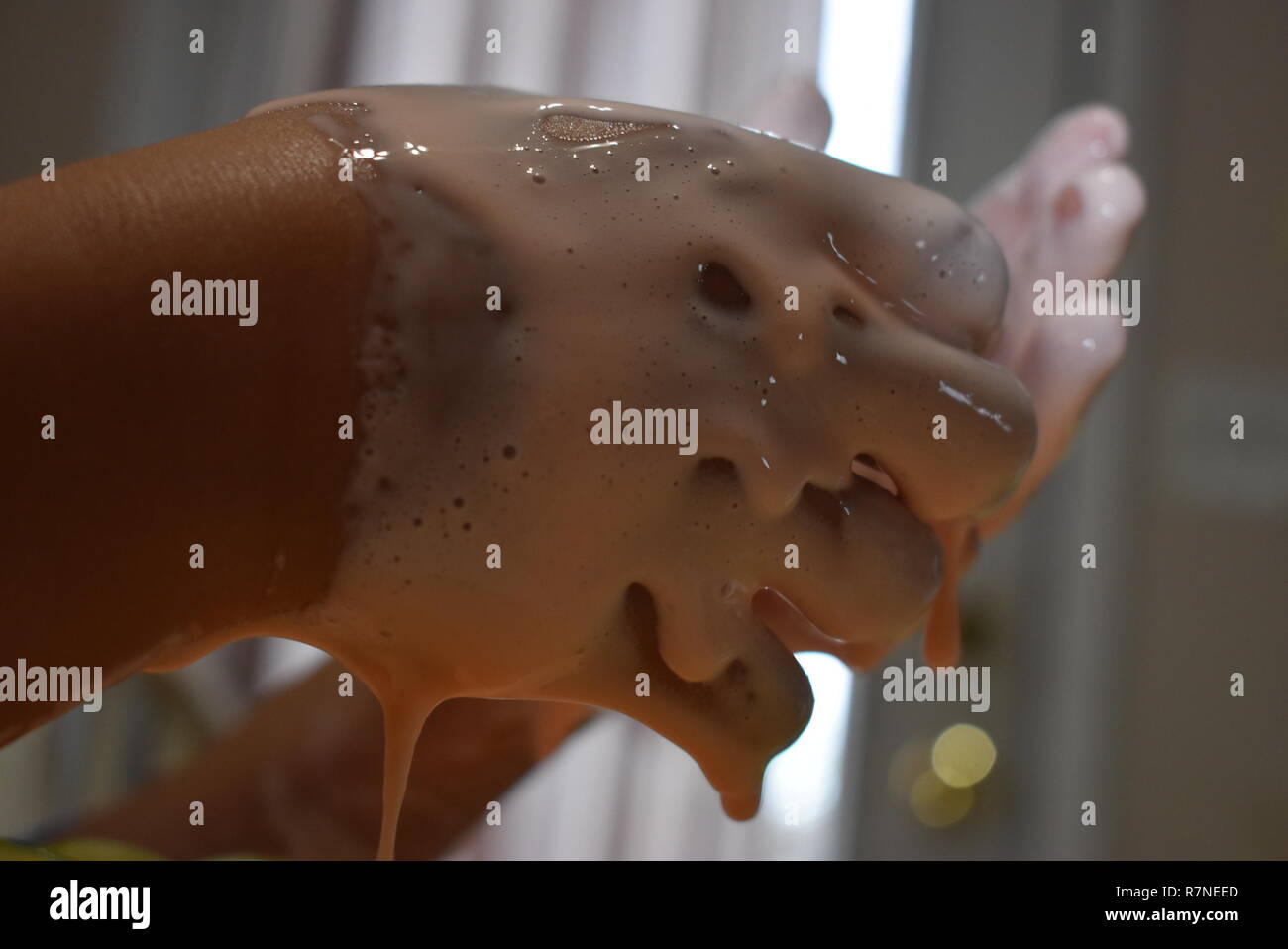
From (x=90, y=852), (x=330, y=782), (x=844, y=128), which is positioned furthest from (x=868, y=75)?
(x=90, y=852)

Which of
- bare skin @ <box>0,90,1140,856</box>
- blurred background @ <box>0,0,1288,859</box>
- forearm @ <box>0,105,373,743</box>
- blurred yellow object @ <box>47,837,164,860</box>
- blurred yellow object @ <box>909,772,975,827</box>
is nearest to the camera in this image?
forearm @ <box>0,105,373,743</box>

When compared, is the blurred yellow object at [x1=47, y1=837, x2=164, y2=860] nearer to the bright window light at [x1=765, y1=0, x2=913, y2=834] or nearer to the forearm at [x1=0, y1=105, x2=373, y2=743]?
the forearm at [x1=0, y1=105, x2=373, y2=743]

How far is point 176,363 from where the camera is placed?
0.25 metres

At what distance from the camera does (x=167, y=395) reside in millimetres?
252

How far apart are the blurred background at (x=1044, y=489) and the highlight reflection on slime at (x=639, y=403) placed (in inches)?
20.8

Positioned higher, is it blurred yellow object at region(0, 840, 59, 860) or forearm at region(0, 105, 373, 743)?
forearm at region(0, 105, 373, 743)

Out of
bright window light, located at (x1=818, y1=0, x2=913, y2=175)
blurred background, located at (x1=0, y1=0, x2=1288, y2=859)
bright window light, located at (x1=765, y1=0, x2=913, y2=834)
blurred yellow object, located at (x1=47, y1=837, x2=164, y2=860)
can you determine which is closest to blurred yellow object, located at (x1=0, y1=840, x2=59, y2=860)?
blurred yellow object, located at (x1=47, y1=837, x2=164, y2=860)

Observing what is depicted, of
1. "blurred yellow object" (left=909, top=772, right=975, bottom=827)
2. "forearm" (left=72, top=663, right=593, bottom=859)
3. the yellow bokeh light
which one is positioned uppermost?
"forearm" (left=72, top=663, right=593, bottom=859)

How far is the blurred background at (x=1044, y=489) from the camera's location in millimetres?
802

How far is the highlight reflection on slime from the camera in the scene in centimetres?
27
